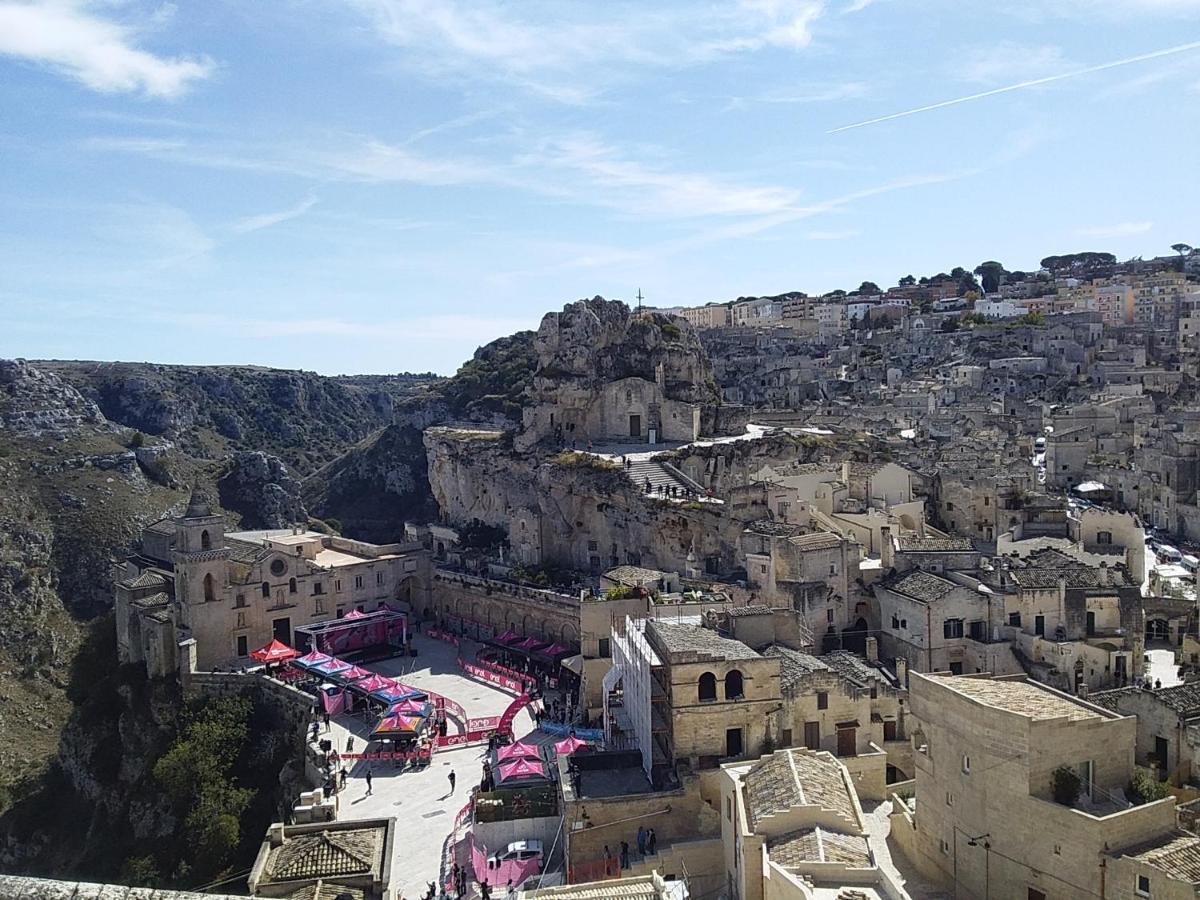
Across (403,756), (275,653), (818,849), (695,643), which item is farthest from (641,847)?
(275,653)

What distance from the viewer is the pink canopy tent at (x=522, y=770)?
2822 centimetres

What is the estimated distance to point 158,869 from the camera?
36.3m

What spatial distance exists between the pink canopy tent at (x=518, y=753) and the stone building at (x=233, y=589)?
19.8 meters

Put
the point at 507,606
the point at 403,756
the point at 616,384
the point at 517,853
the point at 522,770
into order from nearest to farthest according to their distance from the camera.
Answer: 1. the point at 517,853
2. the point at 522,770
3. the point at 403,756
4. the point at 507,606
5. the point at 616,384

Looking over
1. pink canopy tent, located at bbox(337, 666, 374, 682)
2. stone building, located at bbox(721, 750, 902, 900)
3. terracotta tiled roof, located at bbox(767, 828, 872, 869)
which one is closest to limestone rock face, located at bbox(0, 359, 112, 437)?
pink canopy tent, located at bbox(337, 666, 374, 682)

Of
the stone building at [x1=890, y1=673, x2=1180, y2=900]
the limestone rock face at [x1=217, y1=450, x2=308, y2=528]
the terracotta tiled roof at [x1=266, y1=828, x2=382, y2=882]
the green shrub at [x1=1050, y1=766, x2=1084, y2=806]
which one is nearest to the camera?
the terracotta tiled roof at [x1=266, y1=828, x2=382, y2=882]

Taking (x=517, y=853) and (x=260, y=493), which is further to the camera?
(x=260, y=493)

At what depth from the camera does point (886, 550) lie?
3928cm

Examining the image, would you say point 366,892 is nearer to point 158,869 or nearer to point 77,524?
point 158,869

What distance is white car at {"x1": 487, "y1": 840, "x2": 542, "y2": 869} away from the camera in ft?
84.0

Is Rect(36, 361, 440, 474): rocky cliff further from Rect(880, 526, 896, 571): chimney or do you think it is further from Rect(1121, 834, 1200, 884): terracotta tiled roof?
Rect(1121, 834, 1200, 884): terracotta tiled roof

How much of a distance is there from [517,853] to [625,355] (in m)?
43.4

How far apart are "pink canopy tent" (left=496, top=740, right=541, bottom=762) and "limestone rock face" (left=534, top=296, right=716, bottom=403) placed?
115ft

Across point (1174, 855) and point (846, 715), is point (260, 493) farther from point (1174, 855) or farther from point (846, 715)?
point (1174, 855)
